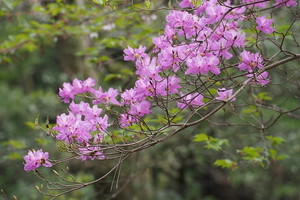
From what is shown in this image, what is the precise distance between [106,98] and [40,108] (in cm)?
621

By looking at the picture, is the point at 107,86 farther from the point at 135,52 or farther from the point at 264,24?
the point at 264,24

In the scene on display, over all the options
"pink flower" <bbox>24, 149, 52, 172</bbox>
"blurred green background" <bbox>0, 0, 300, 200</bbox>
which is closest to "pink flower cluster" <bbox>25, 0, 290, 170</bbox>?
"pink flower" <bbox>24, 149, 52, 172</bbox>

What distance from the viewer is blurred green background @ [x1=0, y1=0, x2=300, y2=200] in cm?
401

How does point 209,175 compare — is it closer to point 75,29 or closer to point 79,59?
point 79,59

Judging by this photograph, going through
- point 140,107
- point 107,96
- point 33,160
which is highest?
point 107,96

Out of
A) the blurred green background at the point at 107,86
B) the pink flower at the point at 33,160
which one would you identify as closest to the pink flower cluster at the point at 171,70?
the pink flower at the point at 33,160

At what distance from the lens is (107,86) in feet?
21.8

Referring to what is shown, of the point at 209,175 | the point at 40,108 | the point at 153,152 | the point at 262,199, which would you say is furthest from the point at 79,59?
Answer: the point at 209,175

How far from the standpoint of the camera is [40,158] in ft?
6.45

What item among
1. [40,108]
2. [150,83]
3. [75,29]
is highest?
[40,108]

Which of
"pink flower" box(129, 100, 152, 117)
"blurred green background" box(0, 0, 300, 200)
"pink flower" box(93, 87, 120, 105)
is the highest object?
"blurred green background" box(0, 0, 300, 200)

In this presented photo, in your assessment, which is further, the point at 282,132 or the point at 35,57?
the point at 35,57

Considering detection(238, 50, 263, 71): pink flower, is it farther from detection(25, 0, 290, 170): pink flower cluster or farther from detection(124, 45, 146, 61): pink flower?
detection(124, 45, 146, 61): pink flower

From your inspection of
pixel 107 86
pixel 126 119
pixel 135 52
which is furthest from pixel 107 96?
pixel 107 86
